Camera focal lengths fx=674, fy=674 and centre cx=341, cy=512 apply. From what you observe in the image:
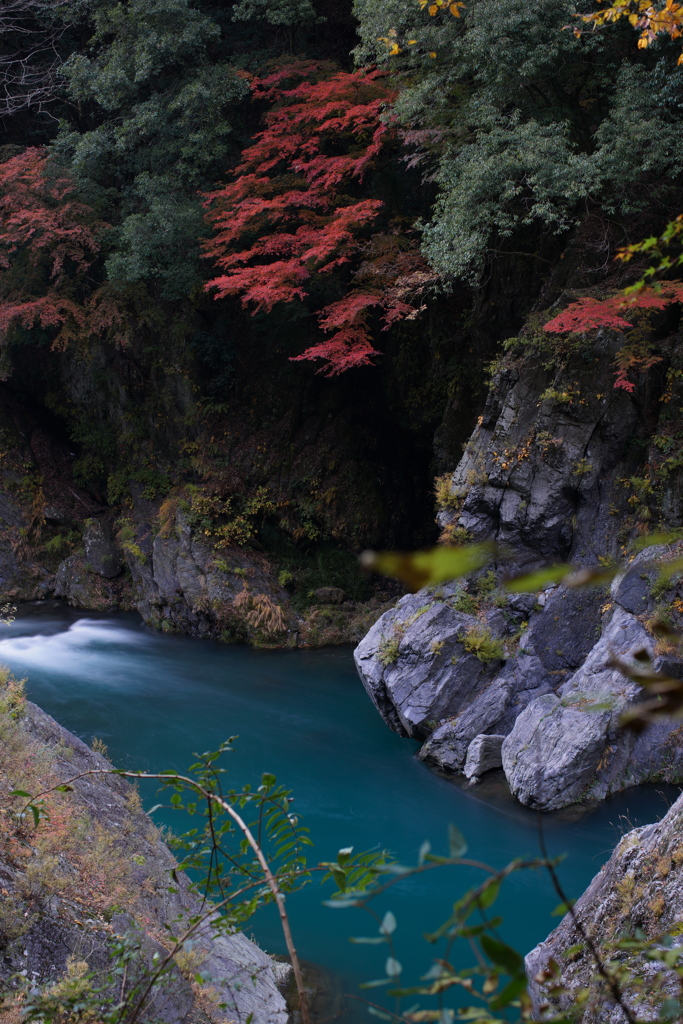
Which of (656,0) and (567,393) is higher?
(656,0)

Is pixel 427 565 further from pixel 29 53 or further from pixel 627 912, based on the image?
pixel 29 53

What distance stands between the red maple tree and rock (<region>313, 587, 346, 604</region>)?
5.87m

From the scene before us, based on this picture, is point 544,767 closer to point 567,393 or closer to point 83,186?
point 567,393

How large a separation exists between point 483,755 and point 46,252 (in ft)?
36.3

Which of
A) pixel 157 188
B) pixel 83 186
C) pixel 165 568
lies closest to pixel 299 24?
pixel 157 188

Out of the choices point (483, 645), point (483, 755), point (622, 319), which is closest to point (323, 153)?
point (622, 319)

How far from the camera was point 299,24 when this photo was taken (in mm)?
11484

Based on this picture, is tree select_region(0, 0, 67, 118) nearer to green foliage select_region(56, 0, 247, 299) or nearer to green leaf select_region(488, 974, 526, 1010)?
green foliage select_region(56, 0, 247, 299)

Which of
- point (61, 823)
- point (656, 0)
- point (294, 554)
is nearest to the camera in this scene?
point (61, 823)

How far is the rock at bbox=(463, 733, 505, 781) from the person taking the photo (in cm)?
680

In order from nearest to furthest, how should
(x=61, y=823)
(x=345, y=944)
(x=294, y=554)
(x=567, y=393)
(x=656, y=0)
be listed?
(x=61, y=823), (x=345, y=944), (x=656, y=0), (x=567, y=393), (x=294, y=554)

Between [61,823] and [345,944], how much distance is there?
107 inches

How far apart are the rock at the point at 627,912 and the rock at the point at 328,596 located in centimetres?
803

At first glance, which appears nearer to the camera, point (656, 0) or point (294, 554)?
point (656, 0)
